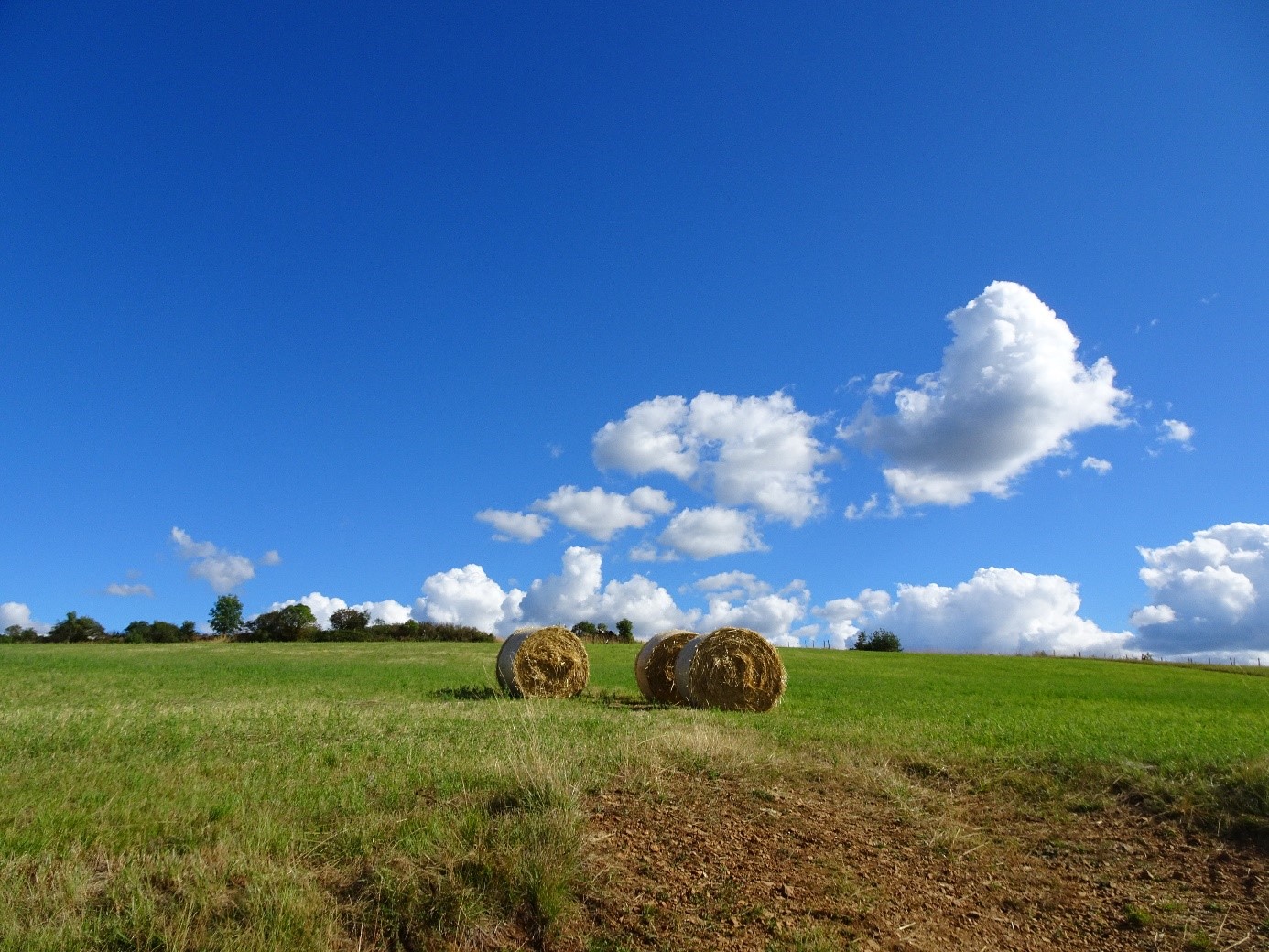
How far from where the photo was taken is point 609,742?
1033 cm

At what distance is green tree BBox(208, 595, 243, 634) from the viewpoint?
115 metres

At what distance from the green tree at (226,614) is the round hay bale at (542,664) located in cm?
10950

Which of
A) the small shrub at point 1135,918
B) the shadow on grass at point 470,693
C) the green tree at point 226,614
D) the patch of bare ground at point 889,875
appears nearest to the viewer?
the patch of bare ground at point 889,875

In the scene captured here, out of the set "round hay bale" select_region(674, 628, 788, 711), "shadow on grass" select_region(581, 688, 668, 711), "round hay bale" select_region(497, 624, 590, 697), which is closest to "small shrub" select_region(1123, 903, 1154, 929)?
"shadow on grass" select_region(581, 688, 668, 711)

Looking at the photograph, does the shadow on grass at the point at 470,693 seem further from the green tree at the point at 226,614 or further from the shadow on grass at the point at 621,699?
the green tree at the point at 226,614

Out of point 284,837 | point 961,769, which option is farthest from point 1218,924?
point 284,837

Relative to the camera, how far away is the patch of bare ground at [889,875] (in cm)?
595

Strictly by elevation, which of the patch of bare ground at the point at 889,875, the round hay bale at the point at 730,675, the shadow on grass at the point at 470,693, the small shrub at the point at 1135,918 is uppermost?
the round hay bale at the point at 730,675

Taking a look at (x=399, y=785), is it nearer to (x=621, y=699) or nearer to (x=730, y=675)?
(x=730, y=675)

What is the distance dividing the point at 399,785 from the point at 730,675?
11.2 metres

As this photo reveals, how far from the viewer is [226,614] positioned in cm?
11550

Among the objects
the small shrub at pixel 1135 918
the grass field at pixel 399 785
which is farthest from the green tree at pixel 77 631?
the small shrub at pixel 1135 918

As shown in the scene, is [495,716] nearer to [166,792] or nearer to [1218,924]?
[166,792]

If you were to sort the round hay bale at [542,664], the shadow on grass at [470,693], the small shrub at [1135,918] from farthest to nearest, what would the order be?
the round hay bale at [542,664] < the shadow on grass at [470,693] < the small shrub at [1135,918]
